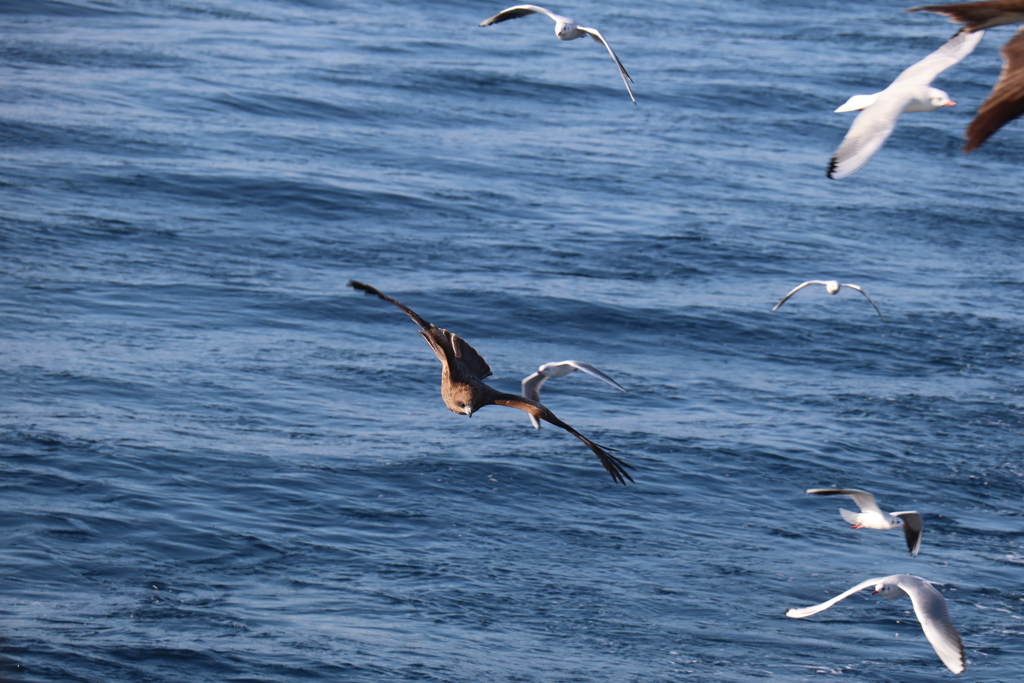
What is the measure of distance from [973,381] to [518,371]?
7.91 metres

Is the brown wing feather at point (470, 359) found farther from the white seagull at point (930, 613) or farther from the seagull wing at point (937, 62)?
the white seagull at point (930, 613)

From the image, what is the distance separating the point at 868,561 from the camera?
16922 mm

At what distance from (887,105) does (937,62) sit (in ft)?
4.83

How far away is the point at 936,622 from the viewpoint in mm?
13055

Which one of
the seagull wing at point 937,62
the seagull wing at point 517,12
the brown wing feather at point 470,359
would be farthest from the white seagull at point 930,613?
the seagull wing at point 517,12

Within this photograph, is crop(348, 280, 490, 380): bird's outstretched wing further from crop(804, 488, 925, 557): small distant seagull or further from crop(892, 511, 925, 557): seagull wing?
crop(892, 511, 925, 557): seagull wing

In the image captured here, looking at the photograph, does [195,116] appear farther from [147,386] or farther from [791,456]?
[791,456]

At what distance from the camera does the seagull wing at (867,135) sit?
19.8 ft

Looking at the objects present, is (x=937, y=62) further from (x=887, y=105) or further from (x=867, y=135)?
(x=867, y=135)

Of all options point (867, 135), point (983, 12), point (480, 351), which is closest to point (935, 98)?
point (867, 135)

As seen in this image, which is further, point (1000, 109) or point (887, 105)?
point (887, 105)

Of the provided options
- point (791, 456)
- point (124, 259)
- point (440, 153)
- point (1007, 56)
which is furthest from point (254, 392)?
point (1007, 56)

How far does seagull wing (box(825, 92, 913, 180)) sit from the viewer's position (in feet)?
19.8

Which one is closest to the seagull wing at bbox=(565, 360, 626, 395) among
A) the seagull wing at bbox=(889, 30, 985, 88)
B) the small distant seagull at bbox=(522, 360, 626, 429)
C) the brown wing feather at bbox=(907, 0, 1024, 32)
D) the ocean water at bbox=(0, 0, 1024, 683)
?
the small distant seagull at bbox=(522, 360, 626, 429)
